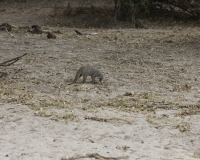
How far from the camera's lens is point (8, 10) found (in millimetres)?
19109

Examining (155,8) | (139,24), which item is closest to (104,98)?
(139,24)

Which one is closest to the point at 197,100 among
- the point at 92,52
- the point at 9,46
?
the point at 92,52

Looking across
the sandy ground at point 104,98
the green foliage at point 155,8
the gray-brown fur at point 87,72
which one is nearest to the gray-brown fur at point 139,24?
the green foliage at point 155,8

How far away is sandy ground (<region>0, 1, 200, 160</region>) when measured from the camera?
5.41 meters

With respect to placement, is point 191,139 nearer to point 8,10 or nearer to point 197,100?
Result: point 197,100

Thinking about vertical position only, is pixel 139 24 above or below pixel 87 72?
below

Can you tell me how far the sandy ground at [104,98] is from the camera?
17.8 ft

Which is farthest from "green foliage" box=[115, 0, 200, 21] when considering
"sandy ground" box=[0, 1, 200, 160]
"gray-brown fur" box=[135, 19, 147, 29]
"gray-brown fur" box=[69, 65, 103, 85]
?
"gray-brown fur" box=[69, 65, 103, 85]

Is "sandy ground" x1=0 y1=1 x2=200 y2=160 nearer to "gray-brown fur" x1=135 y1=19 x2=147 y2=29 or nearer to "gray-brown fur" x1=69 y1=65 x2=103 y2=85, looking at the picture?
"gray-brown fur" x1=69 y1=65 x2=103 y2=85

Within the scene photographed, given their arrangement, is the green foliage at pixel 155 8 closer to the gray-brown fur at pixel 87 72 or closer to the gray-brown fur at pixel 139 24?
the gray-brown fur at pixel 139 24

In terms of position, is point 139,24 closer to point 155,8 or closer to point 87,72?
point 155,8

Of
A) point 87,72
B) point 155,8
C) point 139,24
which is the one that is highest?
point 87,72

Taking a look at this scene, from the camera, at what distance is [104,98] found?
7.52 m

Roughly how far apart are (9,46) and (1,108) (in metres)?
5.07
